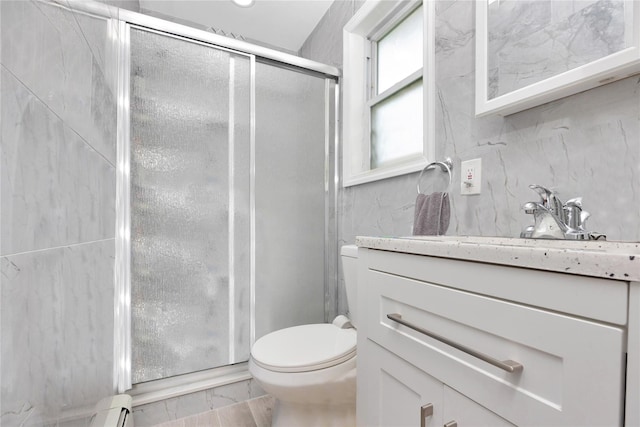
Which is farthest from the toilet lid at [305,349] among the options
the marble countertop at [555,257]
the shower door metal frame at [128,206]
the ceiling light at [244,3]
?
the ceiling light at [244,3]

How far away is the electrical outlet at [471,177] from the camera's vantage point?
0.96m

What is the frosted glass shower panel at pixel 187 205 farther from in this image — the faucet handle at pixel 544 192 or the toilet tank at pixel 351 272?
the faucet handle at pixel 544 192

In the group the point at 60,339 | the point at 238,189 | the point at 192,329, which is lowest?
the point at 192,329

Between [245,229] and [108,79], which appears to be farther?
[245,229]

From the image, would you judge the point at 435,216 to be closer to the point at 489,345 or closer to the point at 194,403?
the point at 489,345

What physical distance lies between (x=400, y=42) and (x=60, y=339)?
173 centimetres

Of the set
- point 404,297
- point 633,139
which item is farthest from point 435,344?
point 633,139

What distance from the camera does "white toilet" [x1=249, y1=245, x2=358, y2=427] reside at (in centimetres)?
104

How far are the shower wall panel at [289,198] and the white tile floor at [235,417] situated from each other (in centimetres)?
34

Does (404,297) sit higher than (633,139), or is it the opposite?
(633,139)

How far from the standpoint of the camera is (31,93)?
518 millimetres

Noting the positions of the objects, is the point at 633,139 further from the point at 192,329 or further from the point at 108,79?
the point at 192,329

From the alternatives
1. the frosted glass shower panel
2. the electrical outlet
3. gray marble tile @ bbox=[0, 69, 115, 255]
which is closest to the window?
the electrical outlet

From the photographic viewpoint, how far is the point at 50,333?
588mm
